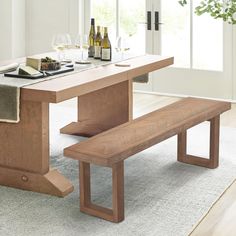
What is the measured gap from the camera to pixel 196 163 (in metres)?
4.00

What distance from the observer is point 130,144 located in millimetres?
3100

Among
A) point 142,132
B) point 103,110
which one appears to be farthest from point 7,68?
point 103,110

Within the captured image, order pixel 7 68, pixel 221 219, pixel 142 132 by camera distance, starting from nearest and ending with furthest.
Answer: pixel 221 219
pixel 142 132
pixel 7 68

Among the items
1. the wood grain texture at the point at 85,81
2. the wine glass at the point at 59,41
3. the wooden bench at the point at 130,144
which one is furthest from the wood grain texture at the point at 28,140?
the wine glass at the point at 59,41

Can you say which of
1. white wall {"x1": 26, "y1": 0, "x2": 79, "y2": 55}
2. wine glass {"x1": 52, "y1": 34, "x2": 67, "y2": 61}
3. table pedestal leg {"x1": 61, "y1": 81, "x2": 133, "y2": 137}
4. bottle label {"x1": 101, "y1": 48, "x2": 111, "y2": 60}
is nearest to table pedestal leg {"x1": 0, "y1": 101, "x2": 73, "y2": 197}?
wine glass {"x1": 52, "y1": 34, "x2": 67, "y2": 61}

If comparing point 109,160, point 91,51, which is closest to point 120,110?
point 91,51

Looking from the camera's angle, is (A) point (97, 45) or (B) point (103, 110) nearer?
(A) point (97, 45)

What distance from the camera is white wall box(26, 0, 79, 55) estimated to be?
680 centimetres

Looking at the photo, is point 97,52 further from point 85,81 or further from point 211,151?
point 211,151

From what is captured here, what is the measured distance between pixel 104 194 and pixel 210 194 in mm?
640

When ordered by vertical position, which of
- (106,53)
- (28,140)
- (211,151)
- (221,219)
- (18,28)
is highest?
(18,28)

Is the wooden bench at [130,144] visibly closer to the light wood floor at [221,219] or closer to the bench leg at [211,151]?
the bench leg at [211,151]

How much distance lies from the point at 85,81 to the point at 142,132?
1.57 feet

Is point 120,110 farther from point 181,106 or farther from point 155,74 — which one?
point 155,74
